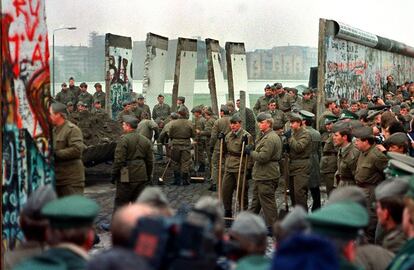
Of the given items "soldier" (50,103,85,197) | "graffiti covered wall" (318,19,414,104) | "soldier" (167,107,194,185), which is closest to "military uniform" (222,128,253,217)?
"soldier" (50,103,85,197)

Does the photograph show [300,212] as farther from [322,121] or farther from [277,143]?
[322,121]

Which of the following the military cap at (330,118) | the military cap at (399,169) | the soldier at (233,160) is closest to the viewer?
the military cap at (399,169)

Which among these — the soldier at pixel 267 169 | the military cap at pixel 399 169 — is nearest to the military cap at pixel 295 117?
the soldier at pixel 267 169

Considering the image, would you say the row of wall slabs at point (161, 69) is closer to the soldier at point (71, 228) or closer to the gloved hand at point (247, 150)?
the gloved hand at point (247, 150)

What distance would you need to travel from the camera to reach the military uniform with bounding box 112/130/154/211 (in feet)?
41.1

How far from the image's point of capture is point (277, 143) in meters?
13.0

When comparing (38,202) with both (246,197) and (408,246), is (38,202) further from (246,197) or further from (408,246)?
(246,197)

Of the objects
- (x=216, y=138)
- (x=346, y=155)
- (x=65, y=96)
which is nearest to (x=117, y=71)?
(x=65, y=96)

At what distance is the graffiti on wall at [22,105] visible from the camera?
338 inches

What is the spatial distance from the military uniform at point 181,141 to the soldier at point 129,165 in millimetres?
5852

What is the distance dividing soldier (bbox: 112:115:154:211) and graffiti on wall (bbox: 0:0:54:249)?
310 cm

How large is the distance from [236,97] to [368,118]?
33.3 feet

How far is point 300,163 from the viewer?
1376 centimetres

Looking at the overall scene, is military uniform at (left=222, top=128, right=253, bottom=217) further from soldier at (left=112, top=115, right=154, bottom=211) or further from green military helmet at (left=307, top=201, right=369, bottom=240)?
green military helmet at (left=307, top=201, right=369, bottom=240)
